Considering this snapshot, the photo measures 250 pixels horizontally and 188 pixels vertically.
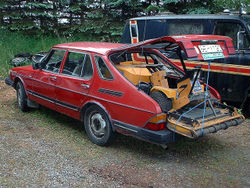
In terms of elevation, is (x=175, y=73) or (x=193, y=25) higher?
(x=193, y=25)

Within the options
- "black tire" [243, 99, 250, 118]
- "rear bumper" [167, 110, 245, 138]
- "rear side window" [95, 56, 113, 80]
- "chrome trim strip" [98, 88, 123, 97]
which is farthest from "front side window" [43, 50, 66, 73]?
"black tire" [243, 99, 250, 118]

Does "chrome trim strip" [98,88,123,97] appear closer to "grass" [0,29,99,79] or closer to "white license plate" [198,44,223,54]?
"white license plate" [198,44,223,54]

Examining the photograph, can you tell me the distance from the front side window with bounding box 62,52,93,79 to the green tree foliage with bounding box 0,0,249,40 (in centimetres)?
677

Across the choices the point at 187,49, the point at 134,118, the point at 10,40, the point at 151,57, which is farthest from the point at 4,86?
the point at 187,49

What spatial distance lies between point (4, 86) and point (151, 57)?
17.9ft

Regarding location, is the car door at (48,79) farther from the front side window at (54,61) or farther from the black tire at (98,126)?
the black tire at (98,126)

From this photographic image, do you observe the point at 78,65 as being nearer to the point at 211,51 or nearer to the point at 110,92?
the point at 110,92

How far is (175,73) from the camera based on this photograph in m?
5.08

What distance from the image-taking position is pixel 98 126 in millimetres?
4762

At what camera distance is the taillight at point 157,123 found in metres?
3.95

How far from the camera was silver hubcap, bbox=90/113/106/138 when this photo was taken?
182 inches

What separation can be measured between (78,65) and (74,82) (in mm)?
324

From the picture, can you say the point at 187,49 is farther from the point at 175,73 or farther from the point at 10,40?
the point at 10,40

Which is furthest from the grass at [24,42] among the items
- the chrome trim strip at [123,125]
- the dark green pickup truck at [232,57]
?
the chrome trim strip at [123,125]
